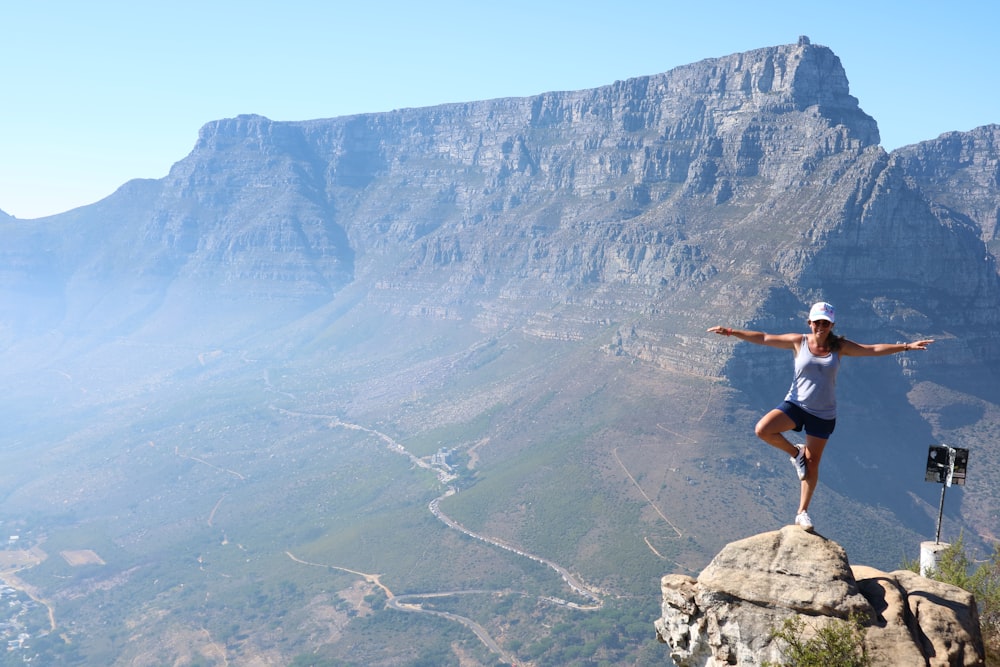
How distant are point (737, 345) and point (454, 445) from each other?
62.8 metres

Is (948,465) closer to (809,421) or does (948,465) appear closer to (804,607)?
(809,421)

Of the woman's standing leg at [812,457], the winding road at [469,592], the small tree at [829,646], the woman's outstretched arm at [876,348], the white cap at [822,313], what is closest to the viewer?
the small tree at [829,646]

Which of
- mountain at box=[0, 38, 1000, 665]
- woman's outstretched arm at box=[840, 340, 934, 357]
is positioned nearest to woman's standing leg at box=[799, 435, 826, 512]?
woman's outstretched arm at box=[840, 340, 934, 357]

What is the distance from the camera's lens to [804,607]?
69.1ft

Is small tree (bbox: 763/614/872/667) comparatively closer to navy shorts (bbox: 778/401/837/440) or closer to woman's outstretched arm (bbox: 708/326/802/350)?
navy shorts (bbox: 778/401/837/440)

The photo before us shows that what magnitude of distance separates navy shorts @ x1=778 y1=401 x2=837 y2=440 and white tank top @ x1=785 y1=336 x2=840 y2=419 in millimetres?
107

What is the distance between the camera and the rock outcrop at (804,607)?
20.5 m

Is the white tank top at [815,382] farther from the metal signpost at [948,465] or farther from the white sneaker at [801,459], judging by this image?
the metal signpost at [948,465]

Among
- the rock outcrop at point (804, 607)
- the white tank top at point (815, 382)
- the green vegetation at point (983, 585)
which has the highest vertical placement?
the white tank top at point (815, 382)

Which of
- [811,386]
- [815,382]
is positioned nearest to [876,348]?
[815,382]

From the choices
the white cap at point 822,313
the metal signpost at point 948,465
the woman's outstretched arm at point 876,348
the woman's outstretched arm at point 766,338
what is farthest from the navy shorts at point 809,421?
the metal signpost at point 948,465

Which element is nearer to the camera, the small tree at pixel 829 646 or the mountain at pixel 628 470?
the small tree at pixel 829 646

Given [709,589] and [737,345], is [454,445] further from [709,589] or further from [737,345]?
[709,589]

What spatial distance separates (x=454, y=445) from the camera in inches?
6806
